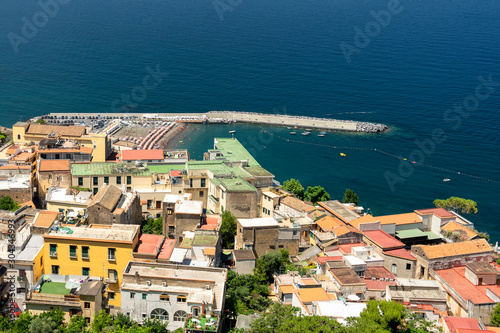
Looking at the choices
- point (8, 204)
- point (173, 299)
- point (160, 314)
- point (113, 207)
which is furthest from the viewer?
point (8, 204)

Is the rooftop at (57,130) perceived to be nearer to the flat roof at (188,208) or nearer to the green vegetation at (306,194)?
the flat roof at (188,208)

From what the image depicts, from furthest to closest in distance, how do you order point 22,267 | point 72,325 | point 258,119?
point 258,119 < point 22,267 < point 72,325

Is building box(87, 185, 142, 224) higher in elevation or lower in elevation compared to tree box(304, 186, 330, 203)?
higher

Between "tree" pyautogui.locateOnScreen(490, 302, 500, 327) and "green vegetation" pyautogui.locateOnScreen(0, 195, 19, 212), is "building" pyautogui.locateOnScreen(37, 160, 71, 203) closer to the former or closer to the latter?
"green vegetation" pyautogui.locateOnScreen(0, 195, 19, 212)

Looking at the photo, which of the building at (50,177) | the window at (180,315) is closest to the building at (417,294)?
the window at (180,315)

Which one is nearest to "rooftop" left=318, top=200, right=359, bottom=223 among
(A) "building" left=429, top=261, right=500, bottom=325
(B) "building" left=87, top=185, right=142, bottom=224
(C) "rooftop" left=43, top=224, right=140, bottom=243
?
(A) "building" left=429, top=261, right=500, bottom=325

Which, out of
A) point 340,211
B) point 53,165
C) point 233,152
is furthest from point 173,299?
point 233,152

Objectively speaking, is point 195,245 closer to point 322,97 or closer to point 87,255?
point 87,255

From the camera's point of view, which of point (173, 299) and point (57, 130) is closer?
point (173, 299)
